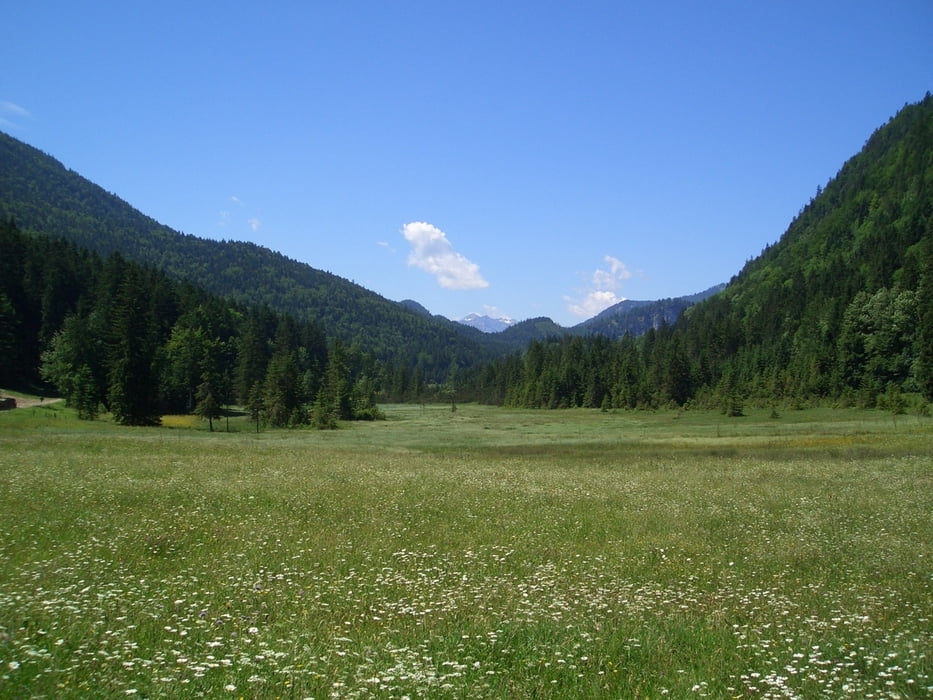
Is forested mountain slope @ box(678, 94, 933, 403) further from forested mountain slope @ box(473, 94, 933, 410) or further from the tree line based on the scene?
the tree line

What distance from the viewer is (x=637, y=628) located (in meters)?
9.24

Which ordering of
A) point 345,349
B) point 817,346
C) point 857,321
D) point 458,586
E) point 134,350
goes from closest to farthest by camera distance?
point 458,586 → point 134,350 → point 857,321 → point 817,346 → point 345,349

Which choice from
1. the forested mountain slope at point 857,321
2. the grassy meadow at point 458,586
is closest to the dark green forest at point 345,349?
the forested mountain slope at point 857,321

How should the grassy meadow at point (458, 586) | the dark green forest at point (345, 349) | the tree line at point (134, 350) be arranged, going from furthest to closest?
the dark green forest at point (345, 349) → the tree line at point (134, 350) → the grassy meadow at point (458, 586)

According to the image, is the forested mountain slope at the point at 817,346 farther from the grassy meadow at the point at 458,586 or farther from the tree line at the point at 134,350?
the grassy meadow at the point at 458,586

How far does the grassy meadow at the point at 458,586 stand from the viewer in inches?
278

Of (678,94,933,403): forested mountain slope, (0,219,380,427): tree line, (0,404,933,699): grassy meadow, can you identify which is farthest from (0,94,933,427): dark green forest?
(0,404,933,699): grassy meadow

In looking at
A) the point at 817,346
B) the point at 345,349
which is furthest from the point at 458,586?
the point at 817,346

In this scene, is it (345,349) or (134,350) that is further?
(345,349)

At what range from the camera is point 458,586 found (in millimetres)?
11453

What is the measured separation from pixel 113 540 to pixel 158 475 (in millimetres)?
12534

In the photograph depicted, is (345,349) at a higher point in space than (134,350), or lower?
higher

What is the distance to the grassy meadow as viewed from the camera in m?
7.05

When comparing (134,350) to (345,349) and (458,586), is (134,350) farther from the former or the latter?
(458,586)
